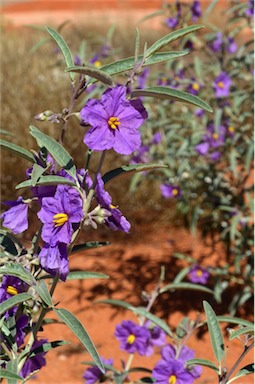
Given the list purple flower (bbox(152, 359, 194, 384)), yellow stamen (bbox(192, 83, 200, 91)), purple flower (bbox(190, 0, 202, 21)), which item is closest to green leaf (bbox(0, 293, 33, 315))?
purple flower (bbox(152, 359, 194, 384))

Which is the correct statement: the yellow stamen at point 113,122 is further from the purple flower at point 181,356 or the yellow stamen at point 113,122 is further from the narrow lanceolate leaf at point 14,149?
the purple flower at point 181,356

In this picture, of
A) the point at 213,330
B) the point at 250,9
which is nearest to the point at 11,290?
the point at 213,330

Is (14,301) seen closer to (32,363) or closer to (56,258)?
(56,258)

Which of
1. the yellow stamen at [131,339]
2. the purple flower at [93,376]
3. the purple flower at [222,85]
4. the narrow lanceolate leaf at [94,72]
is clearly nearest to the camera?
the narrow lanceolate leaf at [94,72]

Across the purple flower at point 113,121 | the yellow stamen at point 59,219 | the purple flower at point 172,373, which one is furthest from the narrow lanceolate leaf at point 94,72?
the purple flower at point 172,373

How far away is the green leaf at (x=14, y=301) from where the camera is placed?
1.17 m

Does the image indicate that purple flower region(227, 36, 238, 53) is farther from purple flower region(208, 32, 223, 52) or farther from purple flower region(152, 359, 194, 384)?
purple flower region(152, 359, 194, 384)

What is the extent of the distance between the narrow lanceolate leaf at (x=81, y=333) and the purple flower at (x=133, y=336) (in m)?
0.81

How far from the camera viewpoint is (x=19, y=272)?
4.02 ft

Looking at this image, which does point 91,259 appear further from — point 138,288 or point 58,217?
point 58,217

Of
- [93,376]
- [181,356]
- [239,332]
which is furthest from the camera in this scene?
[93,376]

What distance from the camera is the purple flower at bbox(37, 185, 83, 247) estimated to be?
3.96 ft

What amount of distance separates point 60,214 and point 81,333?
21 centimetres

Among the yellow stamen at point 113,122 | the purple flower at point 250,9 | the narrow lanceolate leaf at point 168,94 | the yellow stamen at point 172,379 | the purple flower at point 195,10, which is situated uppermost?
the purple flower at point 195,10
